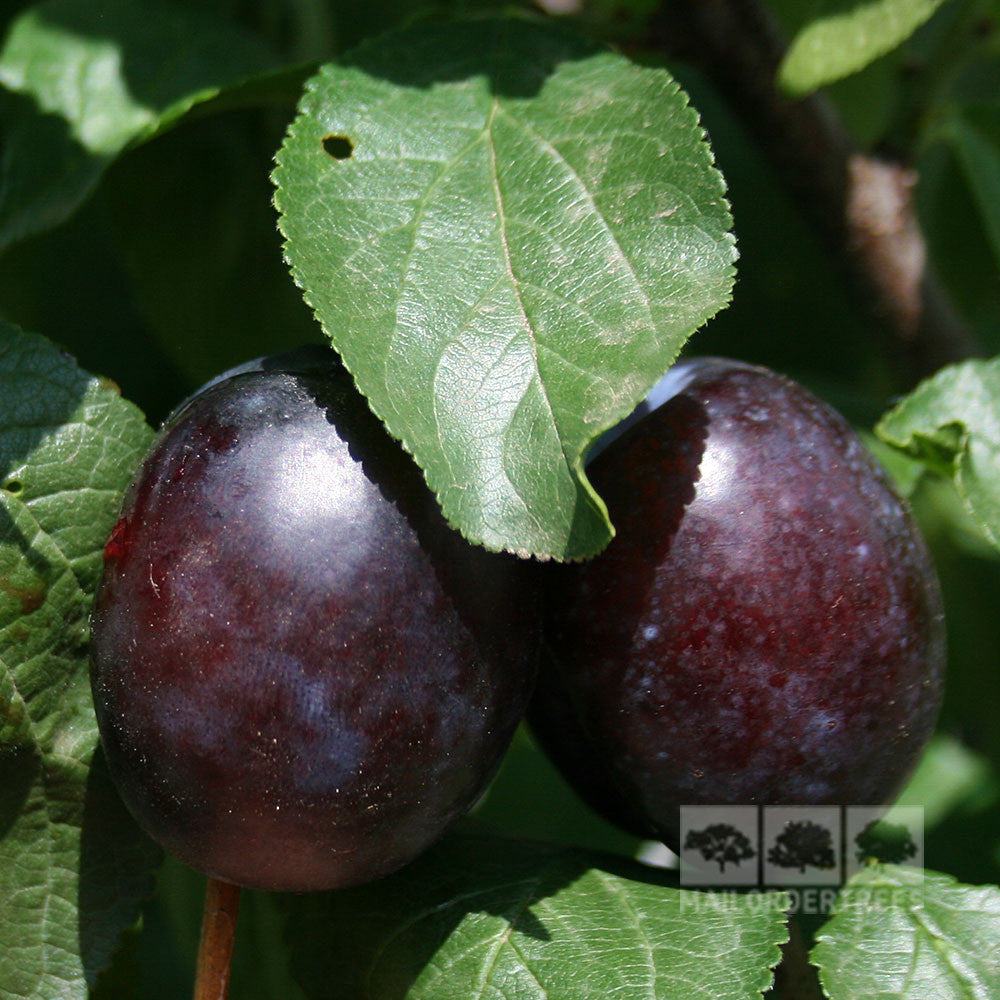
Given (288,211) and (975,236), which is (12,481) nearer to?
(288,211)

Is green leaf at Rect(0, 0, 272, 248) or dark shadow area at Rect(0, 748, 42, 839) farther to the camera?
green leaf at Rect(0, 0, 272, 248)

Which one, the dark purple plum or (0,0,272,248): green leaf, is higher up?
(0,0,272,248): green leaf

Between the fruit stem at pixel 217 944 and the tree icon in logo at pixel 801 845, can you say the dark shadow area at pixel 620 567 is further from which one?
the fruit stem at pixel 217 944

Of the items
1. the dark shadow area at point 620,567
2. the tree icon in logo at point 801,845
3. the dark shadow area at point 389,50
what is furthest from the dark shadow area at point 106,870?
the dark shadow area at point 389,50

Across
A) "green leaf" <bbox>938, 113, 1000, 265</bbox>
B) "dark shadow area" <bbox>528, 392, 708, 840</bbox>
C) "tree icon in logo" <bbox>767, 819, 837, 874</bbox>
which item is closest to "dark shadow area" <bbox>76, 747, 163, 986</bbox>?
"dark shadow area" <bbox>528, 392, 708, 840</bbox>

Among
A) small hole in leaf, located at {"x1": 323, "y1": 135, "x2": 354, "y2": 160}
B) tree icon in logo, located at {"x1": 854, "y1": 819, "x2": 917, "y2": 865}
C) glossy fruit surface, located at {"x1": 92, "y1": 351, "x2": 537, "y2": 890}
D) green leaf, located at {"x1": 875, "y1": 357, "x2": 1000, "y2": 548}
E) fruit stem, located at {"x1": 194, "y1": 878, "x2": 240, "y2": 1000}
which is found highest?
small hole in leaf, located at {"x1": 323, "y1": 135, "x2": 354, "y2": 160}

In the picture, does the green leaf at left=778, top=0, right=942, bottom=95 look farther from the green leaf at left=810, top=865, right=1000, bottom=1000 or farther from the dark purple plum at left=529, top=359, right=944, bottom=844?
the green leaf at left=810, top=865, right=1000, bottom=1000

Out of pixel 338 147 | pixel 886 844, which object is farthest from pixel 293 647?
pixel 886 844
